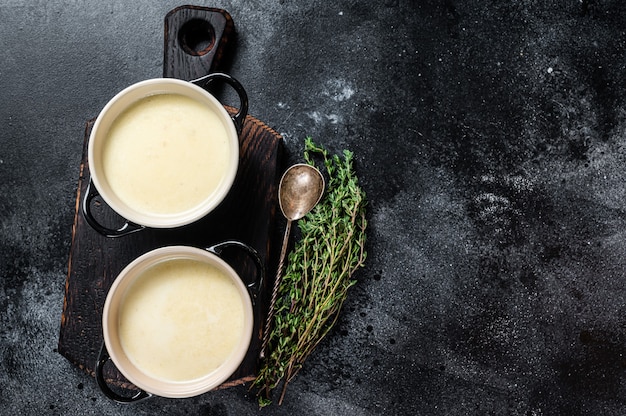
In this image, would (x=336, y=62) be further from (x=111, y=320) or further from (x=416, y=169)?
(x=111, y=320)

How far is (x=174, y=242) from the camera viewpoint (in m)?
1.42

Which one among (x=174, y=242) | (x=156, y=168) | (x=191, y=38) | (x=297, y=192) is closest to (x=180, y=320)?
(x=174, y=242)

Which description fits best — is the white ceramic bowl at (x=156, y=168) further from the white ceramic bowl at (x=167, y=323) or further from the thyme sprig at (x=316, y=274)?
the thyme sprig at (x=316, y=274)

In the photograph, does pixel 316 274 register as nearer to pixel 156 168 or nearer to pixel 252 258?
pixel 252 258

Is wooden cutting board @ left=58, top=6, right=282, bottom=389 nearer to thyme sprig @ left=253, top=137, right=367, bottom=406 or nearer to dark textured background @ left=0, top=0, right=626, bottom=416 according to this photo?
thyme sprig @ left=253, top=137, right=367, bottom=406

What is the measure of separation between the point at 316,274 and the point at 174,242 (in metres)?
0.37

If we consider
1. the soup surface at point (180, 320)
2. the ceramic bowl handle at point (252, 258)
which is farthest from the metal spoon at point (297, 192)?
the soup surface at point (180, 320)

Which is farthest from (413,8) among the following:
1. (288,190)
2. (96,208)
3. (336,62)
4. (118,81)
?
(96,208)

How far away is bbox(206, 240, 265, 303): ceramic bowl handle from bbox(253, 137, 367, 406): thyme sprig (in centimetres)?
12

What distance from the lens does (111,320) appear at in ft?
4.25

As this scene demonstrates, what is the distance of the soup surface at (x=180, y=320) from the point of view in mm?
1304

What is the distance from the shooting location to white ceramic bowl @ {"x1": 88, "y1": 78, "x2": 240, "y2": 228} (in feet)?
4.16

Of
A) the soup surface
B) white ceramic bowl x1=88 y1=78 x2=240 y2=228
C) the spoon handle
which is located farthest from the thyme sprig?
white ceramic bowl x1=88 y1=78 x2=240 y2=228

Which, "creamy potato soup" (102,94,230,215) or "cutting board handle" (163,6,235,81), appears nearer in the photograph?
"creamy potato soup" (102,94,230,215)
